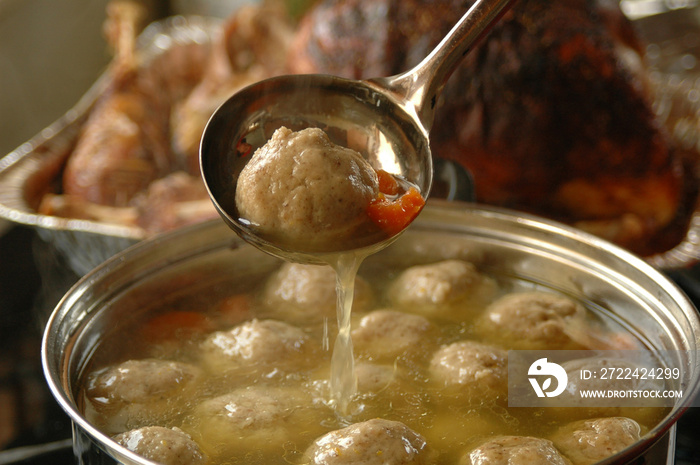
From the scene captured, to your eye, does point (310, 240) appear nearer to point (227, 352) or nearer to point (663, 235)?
point (227, 352)

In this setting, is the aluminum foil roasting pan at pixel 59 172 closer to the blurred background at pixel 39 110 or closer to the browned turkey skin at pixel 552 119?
the blurred background at pixel 39 110

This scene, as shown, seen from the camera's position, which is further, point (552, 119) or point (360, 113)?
point (552, 119)

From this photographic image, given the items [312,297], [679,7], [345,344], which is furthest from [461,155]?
[679,7]

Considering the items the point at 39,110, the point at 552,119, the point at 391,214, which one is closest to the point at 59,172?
the point at 39,110

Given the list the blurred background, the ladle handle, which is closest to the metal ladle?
the ladle handle

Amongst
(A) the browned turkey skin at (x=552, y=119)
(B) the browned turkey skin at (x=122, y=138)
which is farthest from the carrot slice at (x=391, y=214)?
(B) the browned turkey skin at (x=122, y=138)

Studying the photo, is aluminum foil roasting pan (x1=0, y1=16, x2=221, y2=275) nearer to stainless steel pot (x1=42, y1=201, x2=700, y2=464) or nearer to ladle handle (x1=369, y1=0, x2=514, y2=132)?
stainless steel pot (x1=42, y1=201, x2=700, y2=464)

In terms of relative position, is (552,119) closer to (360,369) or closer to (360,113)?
(360,113)
